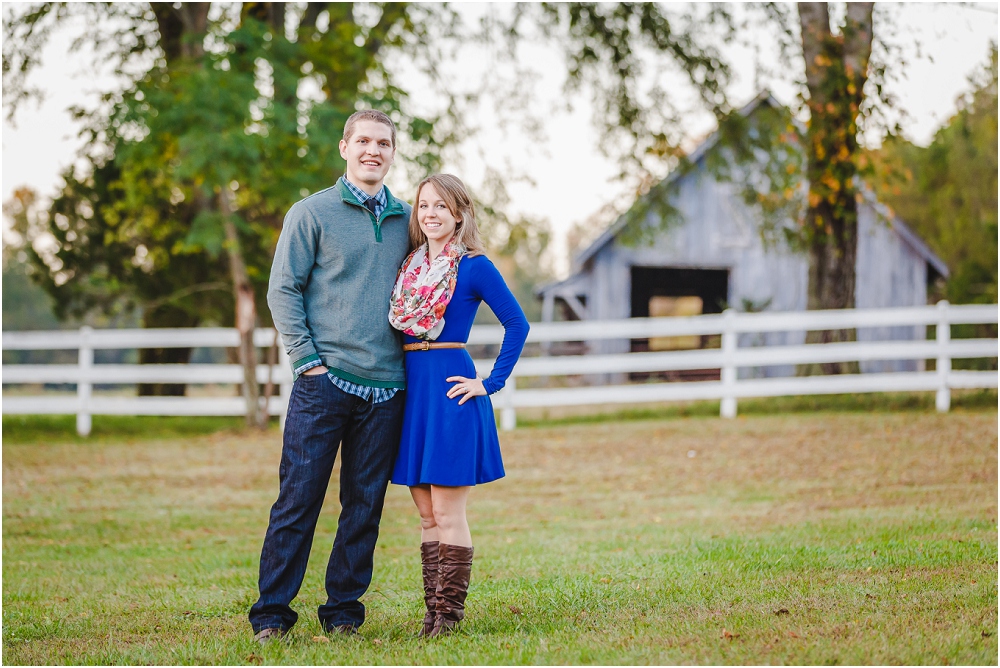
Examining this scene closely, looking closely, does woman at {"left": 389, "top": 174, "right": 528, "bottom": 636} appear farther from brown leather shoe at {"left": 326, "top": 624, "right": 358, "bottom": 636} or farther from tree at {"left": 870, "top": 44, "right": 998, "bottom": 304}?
tree at {"left": 870, "top": 44, "right": 998, "bottom": 304}

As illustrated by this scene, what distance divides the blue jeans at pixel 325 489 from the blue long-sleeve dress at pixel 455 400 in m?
0.11

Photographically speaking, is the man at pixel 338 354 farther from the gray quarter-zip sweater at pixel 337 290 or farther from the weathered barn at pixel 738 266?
the weathered barn at pixel 738 266

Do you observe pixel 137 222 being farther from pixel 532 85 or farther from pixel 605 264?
pixel 605 264

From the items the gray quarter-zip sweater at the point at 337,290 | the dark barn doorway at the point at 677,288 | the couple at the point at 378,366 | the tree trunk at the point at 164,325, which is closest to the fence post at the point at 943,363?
the dark barn doorway at the point at 677,288

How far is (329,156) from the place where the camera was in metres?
11.0

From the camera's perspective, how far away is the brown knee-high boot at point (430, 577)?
394 cm

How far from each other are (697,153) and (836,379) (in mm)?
6699

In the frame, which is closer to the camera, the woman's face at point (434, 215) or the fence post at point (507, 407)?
the woman's face at point (434, 215)

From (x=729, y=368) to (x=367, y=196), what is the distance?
9013mm

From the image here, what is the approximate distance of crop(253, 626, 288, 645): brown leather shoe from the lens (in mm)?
3807

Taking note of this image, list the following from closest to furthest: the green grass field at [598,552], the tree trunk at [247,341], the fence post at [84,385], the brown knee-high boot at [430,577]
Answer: the green grass field at [598,552] → the brown knee-high boot at [430,577] → the tree trunk at [247,341] → the fence post at [84,385]

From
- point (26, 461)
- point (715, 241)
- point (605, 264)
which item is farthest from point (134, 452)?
point (715, 241)

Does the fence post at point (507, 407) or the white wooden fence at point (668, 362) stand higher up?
the white wooden fence at point (668, 362)

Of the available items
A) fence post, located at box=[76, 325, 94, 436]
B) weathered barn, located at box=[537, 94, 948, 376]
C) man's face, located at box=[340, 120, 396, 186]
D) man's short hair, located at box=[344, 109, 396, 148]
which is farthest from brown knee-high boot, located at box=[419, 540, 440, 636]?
weathered barn, located at box=[537, 94, 948, 376]
